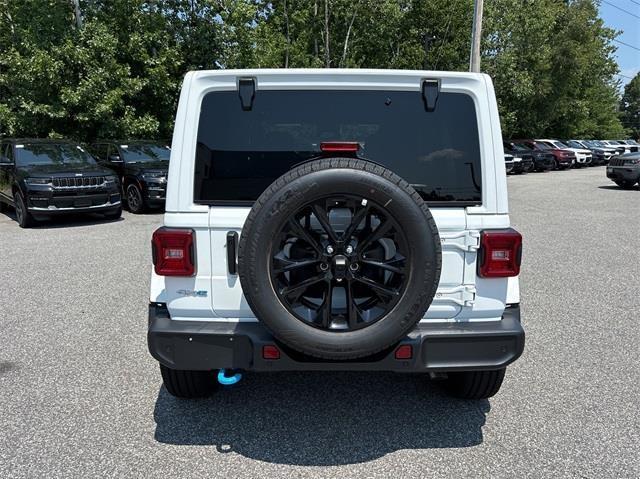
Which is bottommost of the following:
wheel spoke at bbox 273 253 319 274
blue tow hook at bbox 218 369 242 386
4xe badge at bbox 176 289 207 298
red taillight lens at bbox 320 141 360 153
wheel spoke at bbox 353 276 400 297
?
blue tow hook at bbox 218 369 242 386

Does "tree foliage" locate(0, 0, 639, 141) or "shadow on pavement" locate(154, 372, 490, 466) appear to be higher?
"tree foliage" locate(0, 0, 639, 141)

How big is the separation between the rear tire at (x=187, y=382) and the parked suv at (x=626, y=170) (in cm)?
1884

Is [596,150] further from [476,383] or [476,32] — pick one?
[476,383]

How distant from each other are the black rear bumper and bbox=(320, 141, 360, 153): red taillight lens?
99 centimetres

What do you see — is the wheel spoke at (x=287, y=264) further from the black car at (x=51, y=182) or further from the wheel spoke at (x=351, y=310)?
the black car at (x=51, y=182)

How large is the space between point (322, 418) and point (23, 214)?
932 centimetres

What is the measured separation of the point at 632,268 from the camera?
7.29m

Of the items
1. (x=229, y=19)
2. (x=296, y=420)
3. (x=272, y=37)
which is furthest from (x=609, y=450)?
(x=272, y=37)

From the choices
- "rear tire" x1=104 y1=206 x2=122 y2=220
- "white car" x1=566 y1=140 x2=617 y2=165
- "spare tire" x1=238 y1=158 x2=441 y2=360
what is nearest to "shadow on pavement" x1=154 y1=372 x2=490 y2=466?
"spare tire" x1=238 y1=158 x2=441 y2=360

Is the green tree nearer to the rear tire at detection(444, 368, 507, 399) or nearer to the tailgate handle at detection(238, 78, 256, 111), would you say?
the rear tire at detection(444, 368, 507, 399)

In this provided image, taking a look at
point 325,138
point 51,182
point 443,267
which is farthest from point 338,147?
point 51,182

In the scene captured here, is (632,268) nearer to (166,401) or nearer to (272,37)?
(166,401)

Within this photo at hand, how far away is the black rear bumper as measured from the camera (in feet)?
8.83

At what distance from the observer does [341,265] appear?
8.21 feet
